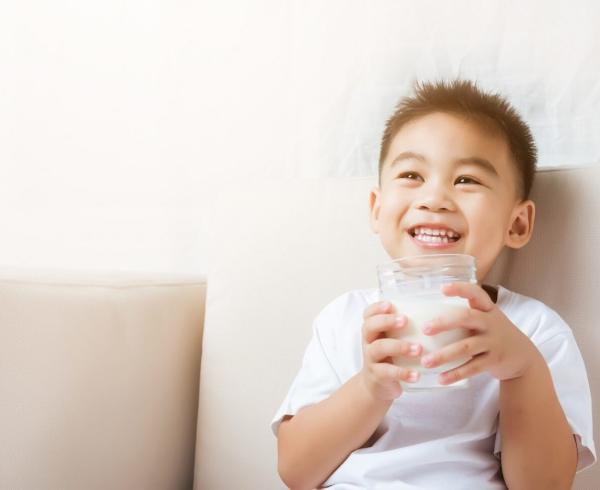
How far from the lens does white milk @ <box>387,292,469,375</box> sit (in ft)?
2.26

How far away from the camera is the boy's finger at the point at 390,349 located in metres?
0.69

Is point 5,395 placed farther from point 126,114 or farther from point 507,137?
point 126,114

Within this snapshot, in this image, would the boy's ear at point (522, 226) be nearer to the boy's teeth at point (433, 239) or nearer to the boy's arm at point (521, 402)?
the boy's teeth at point (433, 239)

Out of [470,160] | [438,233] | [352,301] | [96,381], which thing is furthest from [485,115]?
[96,381]

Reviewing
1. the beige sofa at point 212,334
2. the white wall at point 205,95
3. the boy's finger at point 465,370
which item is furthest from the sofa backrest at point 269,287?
the boy's finger at point 465,370

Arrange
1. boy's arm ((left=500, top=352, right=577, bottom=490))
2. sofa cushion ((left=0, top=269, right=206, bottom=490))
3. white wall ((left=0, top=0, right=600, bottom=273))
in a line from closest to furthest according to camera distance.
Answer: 1. boy's arm ((left=500, top=352, right=577, bottom=490))
2. sofa cushion ((left=0, top=269, right=206, bottom=490))
3. white wall ((left=0, top=0, right=600, bottom=273))

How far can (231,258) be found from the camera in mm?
1218

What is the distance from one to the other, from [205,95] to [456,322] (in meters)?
1.03

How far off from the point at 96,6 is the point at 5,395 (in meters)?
1.13

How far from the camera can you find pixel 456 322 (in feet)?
2.24

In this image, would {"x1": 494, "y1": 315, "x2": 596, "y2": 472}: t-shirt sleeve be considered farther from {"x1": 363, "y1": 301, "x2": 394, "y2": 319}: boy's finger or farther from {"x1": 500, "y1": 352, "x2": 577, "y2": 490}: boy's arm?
{"x1": 363, "y1": 301, "x2": 394, "y2": 319}: boy's finger

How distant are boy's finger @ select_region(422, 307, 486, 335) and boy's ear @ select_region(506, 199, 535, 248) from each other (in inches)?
13.4

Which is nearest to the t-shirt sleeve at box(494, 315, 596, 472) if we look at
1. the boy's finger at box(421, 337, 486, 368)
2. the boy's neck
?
the boy's neck

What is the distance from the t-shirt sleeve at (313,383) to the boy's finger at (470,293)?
0.30 m
